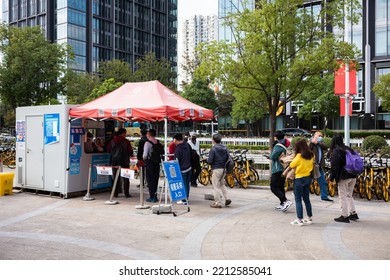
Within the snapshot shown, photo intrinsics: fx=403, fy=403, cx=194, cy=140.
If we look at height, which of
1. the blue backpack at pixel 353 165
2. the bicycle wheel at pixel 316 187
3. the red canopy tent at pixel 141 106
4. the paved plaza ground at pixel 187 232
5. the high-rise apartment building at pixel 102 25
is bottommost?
the paved plaza ground at pixel 187 232

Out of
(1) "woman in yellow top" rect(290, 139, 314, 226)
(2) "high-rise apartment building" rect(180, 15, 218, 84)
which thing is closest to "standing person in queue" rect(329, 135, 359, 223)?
(1) "woman in yellow top" rect(290, 139, 314, 226)

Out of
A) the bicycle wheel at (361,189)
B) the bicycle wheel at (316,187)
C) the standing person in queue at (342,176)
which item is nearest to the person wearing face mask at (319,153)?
the bicycle wheel at (316,187)

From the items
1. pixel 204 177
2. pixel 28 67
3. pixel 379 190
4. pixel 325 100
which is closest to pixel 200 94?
pixel 325 100

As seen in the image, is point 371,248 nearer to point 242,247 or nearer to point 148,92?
point 242,247

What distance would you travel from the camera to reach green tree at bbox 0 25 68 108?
25.2 meters

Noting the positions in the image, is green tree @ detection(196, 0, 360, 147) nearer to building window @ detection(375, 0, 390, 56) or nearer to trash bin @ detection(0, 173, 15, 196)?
trash bin @ detection(0, 173, 15, 196)

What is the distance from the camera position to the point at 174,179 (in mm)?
9242

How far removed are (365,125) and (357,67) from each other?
3547cm

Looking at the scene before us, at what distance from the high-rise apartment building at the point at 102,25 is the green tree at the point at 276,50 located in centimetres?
6497

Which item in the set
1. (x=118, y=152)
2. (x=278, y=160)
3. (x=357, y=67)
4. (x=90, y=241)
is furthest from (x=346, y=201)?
(x=357, y=67)

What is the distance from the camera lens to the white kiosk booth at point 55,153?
11305 millimetres

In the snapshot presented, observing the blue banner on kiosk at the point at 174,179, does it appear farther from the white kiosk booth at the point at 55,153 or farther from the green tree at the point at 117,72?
the green tree at the point at 117,72

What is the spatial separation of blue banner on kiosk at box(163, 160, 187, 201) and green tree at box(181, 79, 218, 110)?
38.8 metres

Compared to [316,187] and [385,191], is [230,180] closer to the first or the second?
[316,187]
